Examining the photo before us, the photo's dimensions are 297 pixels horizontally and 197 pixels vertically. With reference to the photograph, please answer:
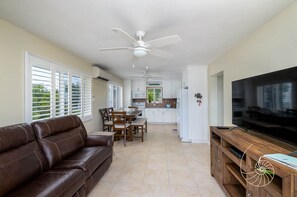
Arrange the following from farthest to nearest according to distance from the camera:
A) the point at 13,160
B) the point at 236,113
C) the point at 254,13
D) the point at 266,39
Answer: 1. the point at 236,113
2. the point at 266,39
3. the point at 254,13
4. the point at 13,160

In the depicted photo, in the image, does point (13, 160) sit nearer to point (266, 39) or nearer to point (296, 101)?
point (296, 101)

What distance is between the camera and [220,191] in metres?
2.30

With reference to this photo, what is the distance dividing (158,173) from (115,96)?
501 cm

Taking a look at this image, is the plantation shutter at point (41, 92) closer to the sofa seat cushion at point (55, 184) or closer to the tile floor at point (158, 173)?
the sofa seat cushion at point (55, 184)

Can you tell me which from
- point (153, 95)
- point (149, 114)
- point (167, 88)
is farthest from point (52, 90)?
→ point (167, 88)

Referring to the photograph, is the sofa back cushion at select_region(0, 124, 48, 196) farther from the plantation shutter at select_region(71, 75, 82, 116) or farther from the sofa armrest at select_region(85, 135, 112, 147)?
the plantation shutter at select_region(71, 75, 82, 116)

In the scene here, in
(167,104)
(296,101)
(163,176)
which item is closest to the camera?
(296,101)

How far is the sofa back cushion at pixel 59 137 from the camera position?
6.98 feet

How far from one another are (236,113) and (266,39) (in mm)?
1091

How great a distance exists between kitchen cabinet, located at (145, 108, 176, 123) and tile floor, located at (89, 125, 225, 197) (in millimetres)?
3865

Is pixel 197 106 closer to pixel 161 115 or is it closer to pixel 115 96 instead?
pixel 161 115

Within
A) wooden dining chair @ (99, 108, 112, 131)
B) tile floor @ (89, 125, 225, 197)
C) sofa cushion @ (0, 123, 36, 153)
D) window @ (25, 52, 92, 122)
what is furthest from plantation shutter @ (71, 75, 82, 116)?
sofa cushion @ (0, 123, 36, 153)

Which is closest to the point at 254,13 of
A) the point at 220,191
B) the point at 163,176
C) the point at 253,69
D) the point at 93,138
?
the point at 253,69

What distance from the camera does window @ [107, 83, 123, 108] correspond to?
6703 millimetres
